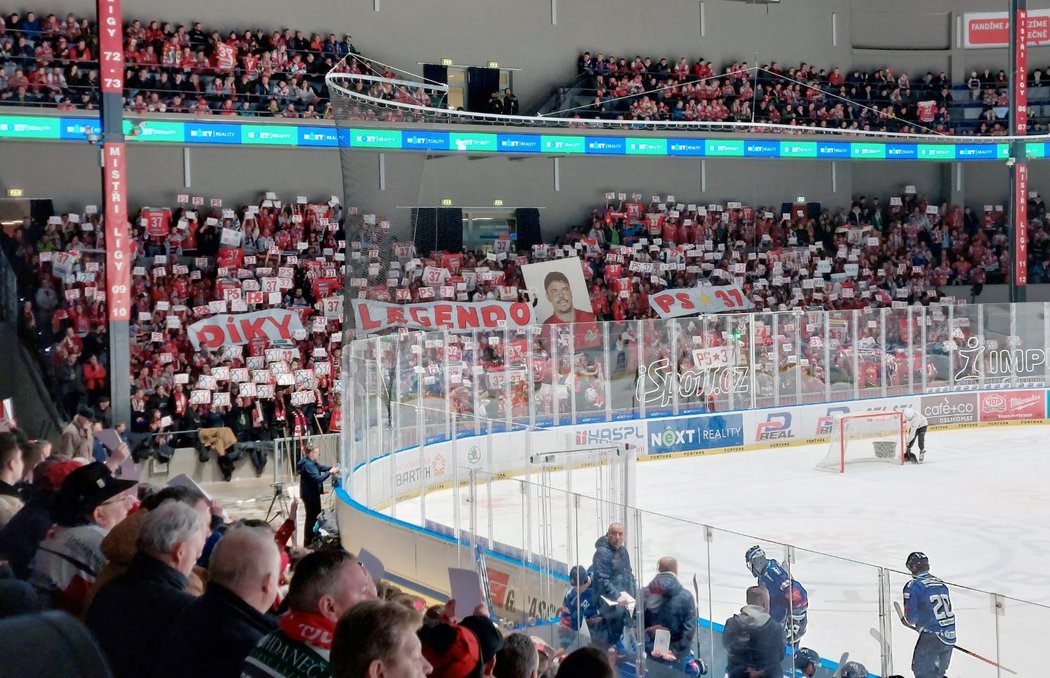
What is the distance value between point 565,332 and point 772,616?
11.5 meters

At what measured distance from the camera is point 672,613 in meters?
7.43

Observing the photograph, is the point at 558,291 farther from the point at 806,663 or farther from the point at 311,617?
the point at 311,617

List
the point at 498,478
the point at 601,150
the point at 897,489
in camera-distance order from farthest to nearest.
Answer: the point at 601,150 < the point at 897,489 < the point at 498,478

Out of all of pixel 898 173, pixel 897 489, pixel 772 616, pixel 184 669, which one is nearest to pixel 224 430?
pixel 897 489

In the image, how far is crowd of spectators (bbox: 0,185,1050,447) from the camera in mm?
17125

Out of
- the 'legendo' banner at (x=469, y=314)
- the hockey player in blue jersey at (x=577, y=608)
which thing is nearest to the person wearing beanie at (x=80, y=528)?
the hockey player in blue jersey at (x=577, y=608)

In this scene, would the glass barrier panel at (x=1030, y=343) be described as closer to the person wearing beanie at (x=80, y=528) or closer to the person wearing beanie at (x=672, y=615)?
the person wearing beanie at (x=672, y=615)

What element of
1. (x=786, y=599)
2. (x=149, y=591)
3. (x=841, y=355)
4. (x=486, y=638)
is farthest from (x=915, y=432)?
(x=149, y=591)

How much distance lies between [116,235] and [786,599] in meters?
9.00

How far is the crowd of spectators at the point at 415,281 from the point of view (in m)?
17.1

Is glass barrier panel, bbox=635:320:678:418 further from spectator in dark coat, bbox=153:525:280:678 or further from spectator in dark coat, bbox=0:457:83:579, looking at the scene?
spectator in dark coat, bbox=153:525:280:678

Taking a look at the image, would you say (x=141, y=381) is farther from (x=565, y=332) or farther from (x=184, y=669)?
(x=184, y=669)

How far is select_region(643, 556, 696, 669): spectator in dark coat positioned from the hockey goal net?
1091 cm

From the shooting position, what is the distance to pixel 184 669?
8.97ft
